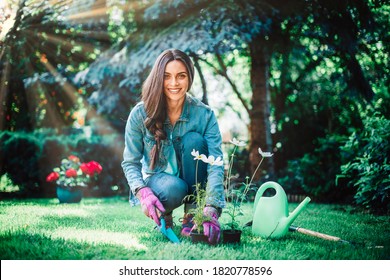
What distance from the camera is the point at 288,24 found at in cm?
461

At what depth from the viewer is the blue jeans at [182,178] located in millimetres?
2131

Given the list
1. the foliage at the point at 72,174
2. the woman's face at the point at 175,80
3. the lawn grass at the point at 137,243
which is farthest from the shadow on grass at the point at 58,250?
the foliage at the point at 72,174

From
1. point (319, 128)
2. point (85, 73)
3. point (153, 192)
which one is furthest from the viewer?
point (319, 128)

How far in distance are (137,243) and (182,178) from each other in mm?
486

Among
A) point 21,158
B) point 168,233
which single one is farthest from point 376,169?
point 21,158

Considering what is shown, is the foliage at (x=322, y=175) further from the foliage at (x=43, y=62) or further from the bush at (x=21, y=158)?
the foliage at (x=43, y=62)

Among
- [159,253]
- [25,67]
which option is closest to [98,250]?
[159,253]

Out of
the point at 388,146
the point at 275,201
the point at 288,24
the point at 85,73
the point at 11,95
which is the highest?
the point at 288,24

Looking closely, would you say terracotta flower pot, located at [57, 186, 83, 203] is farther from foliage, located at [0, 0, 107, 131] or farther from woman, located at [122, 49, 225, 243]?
woman, located at [122, 49, 225, 243]

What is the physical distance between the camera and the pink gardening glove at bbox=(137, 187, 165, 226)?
194 cm

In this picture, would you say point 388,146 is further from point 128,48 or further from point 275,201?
point 128,48

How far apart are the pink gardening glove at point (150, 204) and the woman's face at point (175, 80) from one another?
1.83 feet

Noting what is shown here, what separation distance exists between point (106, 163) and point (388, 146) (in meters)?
3.41

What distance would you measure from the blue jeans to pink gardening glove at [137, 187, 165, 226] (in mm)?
124
